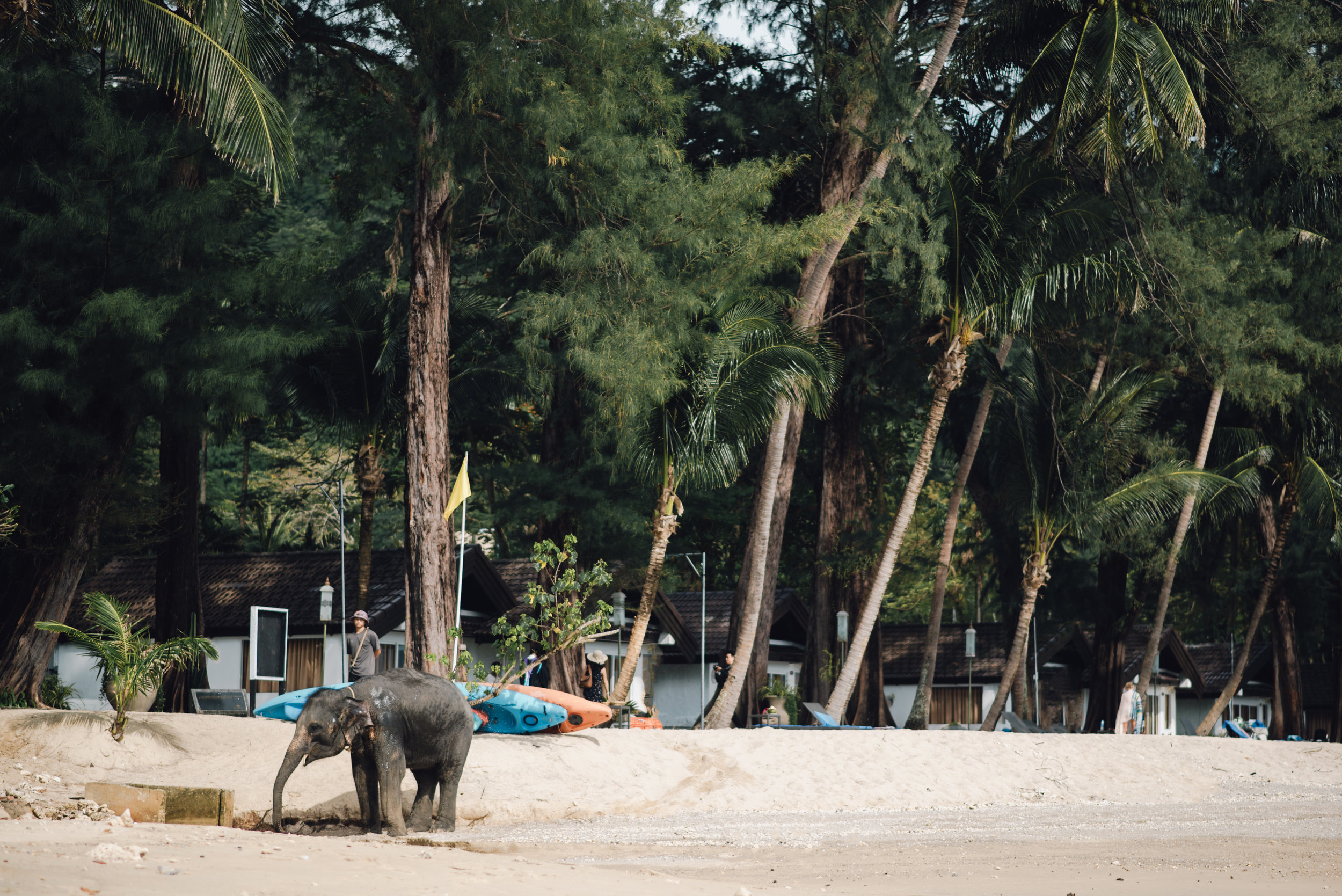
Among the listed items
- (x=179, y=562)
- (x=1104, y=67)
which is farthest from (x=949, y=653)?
(x=179, y=562)

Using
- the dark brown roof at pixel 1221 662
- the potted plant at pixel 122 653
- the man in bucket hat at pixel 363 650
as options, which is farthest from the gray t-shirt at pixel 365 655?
the dark brown roof at pixel 1221 662

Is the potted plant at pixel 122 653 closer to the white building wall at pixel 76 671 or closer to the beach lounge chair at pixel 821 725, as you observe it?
the beach lounge chair at pixel 821 725

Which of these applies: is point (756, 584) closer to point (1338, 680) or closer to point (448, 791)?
point (448, 791)

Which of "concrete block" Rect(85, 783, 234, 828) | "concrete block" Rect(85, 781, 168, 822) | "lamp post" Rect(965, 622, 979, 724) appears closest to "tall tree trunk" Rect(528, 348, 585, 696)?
"concrete block" Rect(85, 783, 234, 828)

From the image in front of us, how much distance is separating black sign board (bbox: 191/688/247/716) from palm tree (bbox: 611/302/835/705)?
5.09 m

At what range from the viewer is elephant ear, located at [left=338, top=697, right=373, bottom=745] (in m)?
10.7

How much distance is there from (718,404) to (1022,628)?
31.3 ft

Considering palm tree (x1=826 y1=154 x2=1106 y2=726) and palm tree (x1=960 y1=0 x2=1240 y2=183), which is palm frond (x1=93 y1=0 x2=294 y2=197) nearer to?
palm tree (x1=826 y1=154 x2=1106 y2=726)

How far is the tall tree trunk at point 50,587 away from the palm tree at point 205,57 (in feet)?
16.3

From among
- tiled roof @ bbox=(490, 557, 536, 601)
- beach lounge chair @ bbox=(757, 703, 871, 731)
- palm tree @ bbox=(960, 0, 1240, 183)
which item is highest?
palm tree @ bbox=(960, 0, 1240, 183)

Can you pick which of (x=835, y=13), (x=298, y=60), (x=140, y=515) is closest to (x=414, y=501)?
(x=140, y=515)

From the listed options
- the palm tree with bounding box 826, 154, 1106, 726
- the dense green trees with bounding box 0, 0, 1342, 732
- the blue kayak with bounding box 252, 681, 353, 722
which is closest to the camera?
the blue kayak with bounding box 252, 681, 353, 722

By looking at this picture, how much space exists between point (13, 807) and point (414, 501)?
7.44 m

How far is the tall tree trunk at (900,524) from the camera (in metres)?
22.0
